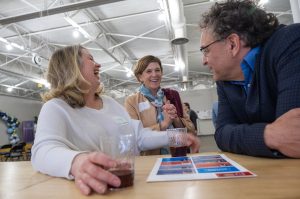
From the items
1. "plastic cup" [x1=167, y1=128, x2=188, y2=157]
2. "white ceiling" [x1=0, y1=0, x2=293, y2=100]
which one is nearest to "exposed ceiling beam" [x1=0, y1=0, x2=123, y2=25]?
"white ceiling" [x1=0, y1=0, x2=293, y2=100]

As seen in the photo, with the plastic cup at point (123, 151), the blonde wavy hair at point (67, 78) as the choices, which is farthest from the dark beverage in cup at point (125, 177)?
the blonde wavy hair at point (67, 78)

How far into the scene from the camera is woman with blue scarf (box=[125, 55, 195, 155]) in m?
1.96

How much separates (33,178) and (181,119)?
54.4 inches

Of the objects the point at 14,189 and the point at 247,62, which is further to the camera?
the point at 247,62

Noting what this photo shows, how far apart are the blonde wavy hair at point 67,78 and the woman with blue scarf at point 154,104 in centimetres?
69

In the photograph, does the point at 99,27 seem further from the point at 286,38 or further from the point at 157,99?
the point at 286,38

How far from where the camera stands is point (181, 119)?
6.95 ft

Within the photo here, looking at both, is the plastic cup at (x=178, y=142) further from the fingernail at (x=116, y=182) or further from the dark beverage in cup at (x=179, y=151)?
the fingernail at (x=116, y=182)

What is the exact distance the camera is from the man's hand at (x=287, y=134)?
2.78 ft

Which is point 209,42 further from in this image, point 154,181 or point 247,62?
point 154,181

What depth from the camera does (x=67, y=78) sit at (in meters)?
1.42

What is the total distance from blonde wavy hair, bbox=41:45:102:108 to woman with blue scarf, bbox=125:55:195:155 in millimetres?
690

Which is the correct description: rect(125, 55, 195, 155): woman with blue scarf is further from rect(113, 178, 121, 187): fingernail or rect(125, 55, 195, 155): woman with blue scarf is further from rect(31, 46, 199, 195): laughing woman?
rect(113, 178, 121, 187): fingernail

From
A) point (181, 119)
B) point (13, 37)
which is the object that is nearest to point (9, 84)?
point (13, 37)
